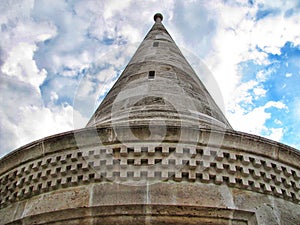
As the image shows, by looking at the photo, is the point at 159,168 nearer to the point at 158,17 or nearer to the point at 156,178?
the point at 156,178

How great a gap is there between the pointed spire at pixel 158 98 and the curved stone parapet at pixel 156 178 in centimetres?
77

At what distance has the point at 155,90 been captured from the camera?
805 cm

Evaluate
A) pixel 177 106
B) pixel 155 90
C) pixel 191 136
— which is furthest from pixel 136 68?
pixel 191 136

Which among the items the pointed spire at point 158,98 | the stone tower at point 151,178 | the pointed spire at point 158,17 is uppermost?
the pointed spire at point 158,17

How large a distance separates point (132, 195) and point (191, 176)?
78cm

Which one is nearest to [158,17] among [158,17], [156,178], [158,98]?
[158,17]

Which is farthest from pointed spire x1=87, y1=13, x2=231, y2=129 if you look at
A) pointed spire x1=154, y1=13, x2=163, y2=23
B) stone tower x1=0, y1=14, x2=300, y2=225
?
pointed spire x1=154, y1=13, x2=163, y2=23

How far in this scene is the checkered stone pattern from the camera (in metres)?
5.27

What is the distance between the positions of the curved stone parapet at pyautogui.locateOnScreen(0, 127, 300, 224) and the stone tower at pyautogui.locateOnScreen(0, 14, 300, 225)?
0.04 feet

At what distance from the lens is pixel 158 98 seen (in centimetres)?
770

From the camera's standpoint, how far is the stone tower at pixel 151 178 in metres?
4.99

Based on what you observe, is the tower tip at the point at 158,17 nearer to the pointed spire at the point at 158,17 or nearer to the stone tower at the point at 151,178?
the pointed spire at the point at 158,17

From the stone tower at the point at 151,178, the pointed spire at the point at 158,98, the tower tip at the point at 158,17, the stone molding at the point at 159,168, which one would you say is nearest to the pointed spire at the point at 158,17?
the tower tip at the point at 158,17

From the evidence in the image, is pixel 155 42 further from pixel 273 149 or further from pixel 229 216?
pixel 229 216
